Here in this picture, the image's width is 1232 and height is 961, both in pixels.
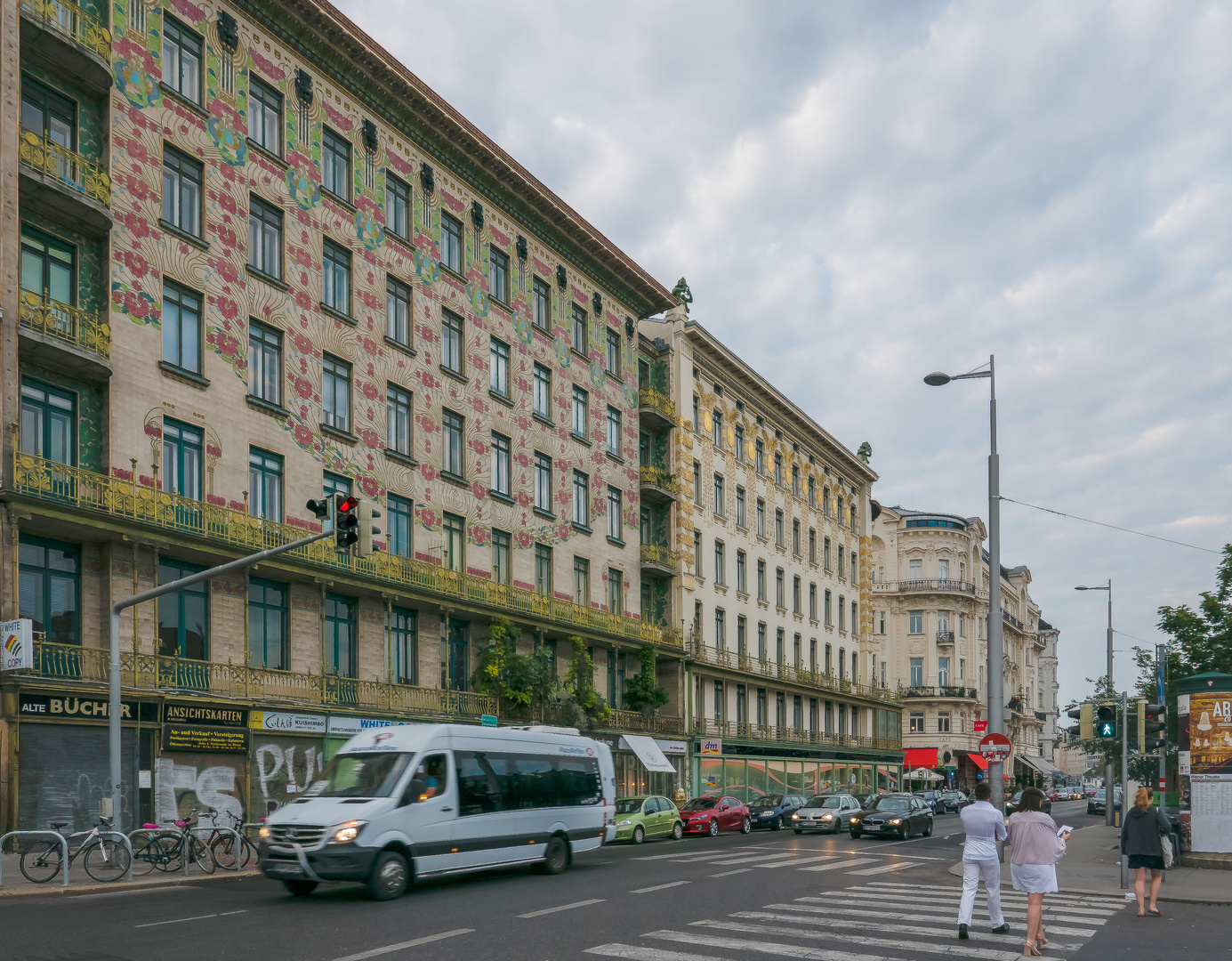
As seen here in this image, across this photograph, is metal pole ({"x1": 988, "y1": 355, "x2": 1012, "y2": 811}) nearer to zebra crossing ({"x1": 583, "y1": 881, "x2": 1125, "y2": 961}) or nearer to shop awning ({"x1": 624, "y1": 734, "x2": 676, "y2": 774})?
zebra crossing ({"x1": 583, "y1": 881, "x2": 1125, "y2": 961})

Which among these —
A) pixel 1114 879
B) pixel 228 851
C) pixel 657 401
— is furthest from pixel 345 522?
pixel 657 401

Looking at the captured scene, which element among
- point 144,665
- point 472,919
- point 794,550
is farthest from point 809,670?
point 472,919

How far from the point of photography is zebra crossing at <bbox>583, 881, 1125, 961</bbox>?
1260 centimetres

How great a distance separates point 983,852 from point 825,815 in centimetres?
2712

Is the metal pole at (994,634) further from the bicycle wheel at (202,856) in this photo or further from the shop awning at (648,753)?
the shop awning at (648,753)

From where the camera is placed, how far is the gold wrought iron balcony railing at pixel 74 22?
25.5 m

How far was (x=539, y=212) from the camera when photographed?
146 ft

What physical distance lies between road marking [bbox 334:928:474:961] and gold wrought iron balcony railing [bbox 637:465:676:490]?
38.2 meters

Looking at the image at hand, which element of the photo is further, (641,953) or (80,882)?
(80,882)

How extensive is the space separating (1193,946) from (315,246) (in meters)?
27.6

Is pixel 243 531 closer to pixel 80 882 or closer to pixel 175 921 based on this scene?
pixel 80 882

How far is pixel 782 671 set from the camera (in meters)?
64.6

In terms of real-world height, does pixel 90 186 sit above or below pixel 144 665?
above

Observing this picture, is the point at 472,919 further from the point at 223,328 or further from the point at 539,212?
the point at 539,212
